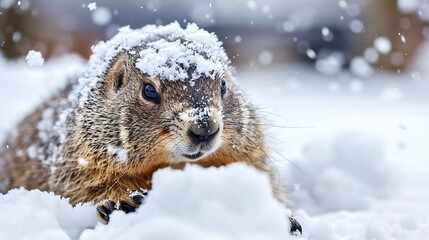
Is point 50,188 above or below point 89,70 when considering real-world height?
below

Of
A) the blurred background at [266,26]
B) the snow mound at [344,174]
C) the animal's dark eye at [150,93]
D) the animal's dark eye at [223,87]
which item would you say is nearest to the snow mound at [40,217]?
the animal's dark eye at [150,93]

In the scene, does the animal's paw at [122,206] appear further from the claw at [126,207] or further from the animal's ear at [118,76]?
the animal's ear at [118,76]

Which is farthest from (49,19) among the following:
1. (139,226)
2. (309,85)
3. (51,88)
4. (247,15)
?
(139,226)

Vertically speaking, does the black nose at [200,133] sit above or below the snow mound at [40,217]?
above

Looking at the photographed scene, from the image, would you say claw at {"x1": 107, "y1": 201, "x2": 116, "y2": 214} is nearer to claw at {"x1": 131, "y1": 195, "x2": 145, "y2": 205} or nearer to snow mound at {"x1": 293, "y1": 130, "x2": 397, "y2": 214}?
claw at {"x1": 131, "y1": 195, "x2": 145, "y2": 205}

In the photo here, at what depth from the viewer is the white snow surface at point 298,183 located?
6.07 feet

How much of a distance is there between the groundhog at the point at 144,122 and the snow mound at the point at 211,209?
500mm

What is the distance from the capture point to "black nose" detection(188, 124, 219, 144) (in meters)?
2.49

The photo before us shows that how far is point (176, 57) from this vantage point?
2.82 meters

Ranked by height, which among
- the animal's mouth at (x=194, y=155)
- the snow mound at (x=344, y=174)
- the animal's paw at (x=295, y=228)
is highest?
the snow mound at (x=344, y=174)

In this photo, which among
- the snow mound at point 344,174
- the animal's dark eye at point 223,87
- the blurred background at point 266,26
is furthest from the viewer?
the blurred background at point 266,26

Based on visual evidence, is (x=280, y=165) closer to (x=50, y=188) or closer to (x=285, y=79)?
(x=50, y=188)

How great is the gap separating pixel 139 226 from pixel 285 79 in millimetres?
6767

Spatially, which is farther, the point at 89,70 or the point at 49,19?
the point at 49,19
